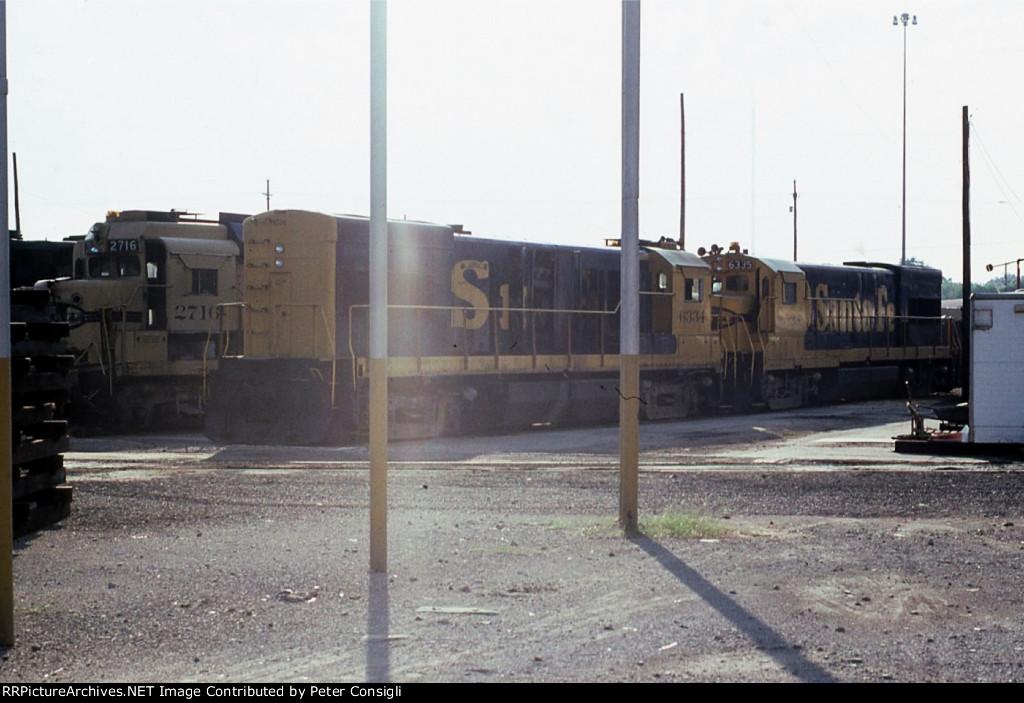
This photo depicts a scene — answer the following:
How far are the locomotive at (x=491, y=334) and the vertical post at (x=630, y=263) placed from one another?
184 inches

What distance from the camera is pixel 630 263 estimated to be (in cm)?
938

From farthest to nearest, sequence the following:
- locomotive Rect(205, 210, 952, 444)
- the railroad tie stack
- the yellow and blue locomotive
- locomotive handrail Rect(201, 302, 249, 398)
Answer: the yellow and blue locomotive
locomotive handrail Rect(201, 302, 249, 398)
locomotive Rect(205, 210, 952, 444)
the railroad tie stack

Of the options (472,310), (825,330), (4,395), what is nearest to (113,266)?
(472,310)

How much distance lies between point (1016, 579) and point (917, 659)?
2231mm

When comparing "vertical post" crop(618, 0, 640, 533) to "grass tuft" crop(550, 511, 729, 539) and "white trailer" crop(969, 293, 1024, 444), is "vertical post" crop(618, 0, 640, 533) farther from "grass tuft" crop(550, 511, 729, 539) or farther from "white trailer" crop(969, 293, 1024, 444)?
"white trailer" crop(969, 293, 1024, 444)

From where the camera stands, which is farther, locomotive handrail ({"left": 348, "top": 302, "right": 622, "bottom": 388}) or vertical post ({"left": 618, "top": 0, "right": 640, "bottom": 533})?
locomotive handrail ({"left": 348, "top": 302, "right": 622, "bottom": 388})

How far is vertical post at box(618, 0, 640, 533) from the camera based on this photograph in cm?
921

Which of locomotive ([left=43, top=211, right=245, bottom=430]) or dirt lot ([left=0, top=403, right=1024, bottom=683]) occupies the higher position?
locomotive ([left=43, top=211, right=245, bottom=430])

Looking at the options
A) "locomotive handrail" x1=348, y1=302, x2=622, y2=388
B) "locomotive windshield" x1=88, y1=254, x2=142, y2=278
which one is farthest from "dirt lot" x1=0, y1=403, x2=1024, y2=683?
"locomotive windshield" x1=88, y1=254, x2=142, y2=278

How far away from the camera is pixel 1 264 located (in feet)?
19.0

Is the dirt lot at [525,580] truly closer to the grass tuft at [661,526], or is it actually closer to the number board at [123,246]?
the grass tuft at [661,526]

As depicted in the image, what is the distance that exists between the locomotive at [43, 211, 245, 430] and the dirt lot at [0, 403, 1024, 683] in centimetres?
708

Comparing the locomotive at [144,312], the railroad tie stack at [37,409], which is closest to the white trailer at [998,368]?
the railroad tie stack at [37,409]

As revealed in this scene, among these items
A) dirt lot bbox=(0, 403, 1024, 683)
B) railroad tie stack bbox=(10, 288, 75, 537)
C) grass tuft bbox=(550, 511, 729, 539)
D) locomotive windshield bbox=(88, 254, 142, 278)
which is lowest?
dirt lot bbox=(0, 403, 1024, 683)
